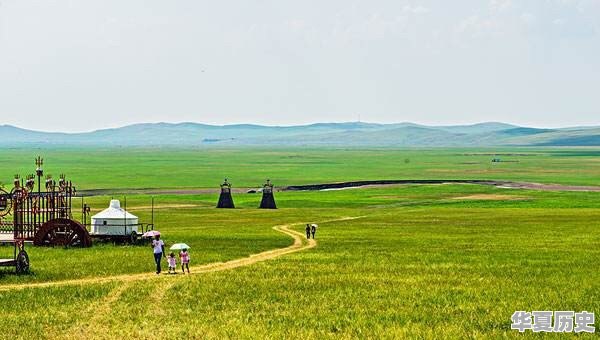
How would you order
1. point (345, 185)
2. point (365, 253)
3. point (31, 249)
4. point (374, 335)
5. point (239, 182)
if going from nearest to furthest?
point (374, 335), point (365, 253), point (31, 249), point (345, 185), point (239, 182)

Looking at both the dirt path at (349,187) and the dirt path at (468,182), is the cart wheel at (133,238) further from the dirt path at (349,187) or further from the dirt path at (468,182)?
the dirt path at (468,182)

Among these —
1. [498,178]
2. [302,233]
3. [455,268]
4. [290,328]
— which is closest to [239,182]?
[498,178]

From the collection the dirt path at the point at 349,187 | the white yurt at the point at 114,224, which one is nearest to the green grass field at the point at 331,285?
the white yurt at the point at 114,224

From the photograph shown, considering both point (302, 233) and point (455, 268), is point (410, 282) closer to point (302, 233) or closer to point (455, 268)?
point (455, 268)

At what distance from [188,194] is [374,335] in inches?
4480

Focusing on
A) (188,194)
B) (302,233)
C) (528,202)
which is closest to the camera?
(302,233)

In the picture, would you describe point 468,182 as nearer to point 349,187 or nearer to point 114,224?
point 349,187

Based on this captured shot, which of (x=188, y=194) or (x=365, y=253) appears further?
(x=188, y=194)

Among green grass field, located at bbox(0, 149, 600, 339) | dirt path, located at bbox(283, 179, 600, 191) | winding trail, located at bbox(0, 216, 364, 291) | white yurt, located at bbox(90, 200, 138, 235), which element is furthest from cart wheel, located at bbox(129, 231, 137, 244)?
dirt path, located at bbox(283, 179, 600, 191)

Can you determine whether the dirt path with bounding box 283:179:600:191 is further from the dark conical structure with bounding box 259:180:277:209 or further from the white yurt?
the white yurt

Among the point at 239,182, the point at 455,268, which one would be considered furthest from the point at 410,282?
the point at 239,182

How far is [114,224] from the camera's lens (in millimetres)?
68000

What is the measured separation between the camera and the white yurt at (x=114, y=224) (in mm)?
67750

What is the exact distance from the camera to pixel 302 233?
245ft
